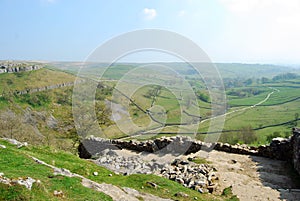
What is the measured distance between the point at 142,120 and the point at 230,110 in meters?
83.8

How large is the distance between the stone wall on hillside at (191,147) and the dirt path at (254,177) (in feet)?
2.97

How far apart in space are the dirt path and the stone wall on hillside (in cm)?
91

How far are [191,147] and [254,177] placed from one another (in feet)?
27.6

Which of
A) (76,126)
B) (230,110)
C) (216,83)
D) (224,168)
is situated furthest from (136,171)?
(216,83)

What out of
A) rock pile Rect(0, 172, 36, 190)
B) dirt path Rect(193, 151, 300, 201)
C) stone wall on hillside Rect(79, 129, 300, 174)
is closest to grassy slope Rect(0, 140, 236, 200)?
rock pile Rect(0, 172, 36, 190)

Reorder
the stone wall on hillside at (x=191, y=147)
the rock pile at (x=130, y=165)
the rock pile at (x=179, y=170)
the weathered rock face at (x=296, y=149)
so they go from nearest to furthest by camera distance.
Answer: the rock pile at (x=179, y=170) < the rock pile at (x=130, y=165) < the weathered rock face at (x=296, y=149) < the stone wall on hillside at (x=191, y=147)

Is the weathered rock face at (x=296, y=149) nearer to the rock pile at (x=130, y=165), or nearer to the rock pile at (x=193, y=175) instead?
the rock pile at (x=193, y=175)

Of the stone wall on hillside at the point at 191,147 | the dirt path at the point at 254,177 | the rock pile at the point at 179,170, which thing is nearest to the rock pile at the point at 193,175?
the rock pile at the point at 179,170

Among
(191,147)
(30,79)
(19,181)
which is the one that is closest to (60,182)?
(19,181)

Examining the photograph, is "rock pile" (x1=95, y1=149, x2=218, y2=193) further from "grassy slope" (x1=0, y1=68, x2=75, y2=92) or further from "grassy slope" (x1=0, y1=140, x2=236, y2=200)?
"grassy slope" (x1=0, y1=68, x2=75, y2=92)

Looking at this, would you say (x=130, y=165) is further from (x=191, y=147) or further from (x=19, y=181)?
(x=19, y=181)

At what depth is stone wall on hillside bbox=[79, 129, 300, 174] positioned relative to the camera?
2497 cm

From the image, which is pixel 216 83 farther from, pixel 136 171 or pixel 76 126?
pixel 136 171

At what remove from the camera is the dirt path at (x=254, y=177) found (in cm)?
1797
